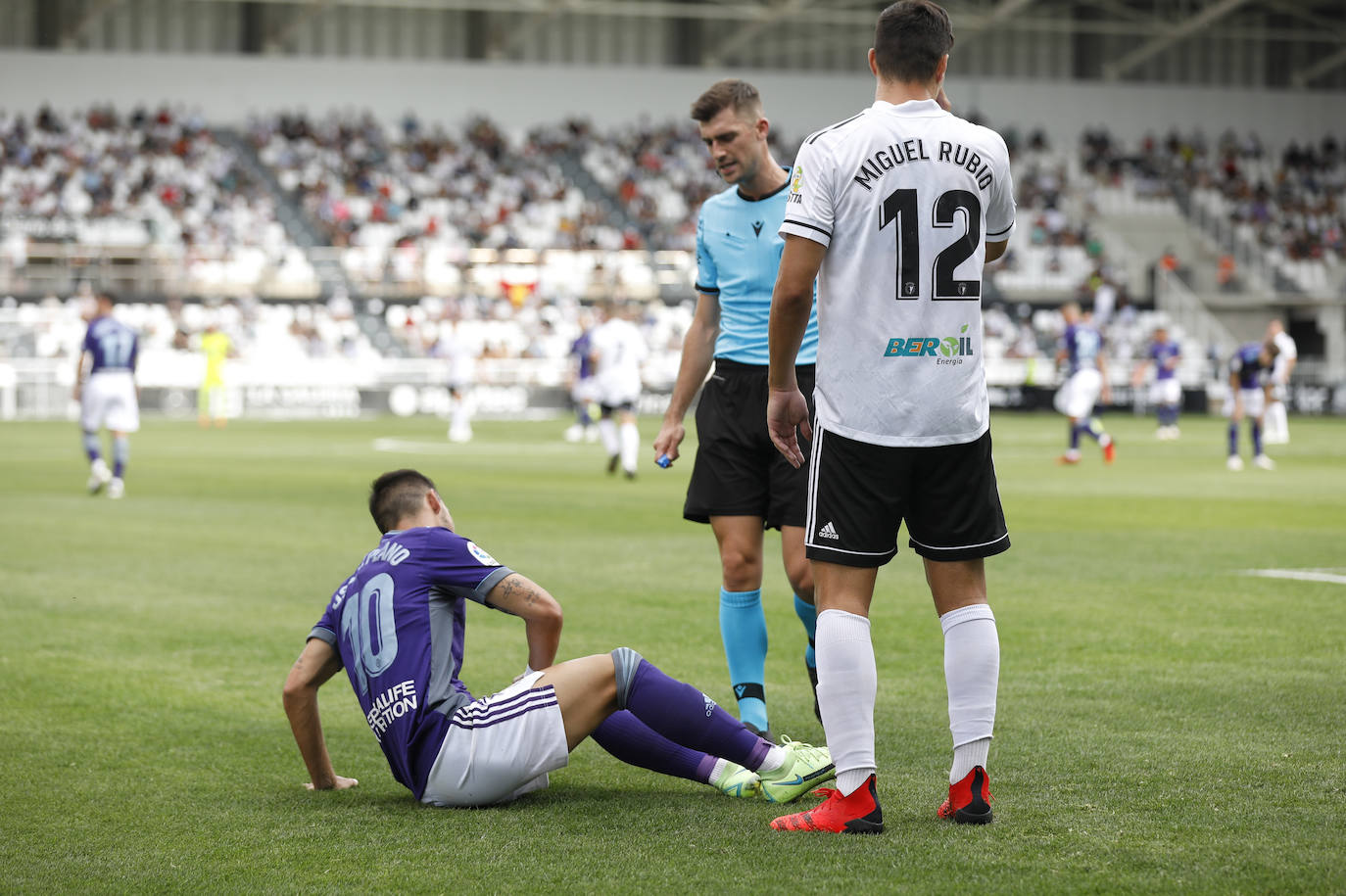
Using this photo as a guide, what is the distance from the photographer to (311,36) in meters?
50.7

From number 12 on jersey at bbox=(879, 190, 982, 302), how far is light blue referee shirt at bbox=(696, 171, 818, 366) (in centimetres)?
146

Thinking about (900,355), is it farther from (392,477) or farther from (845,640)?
(392,477)

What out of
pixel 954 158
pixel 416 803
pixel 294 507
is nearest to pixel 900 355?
pixel 954 158

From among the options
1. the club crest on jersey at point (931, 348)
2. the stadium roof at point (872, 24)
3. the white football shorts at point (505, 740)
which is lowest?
the white football shorts at point (505, 740)

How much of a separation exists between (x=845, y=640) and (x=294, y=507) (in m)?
12.2

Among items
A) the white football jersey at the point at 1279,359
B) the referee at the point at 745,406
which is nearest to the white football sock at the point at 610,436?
the white football jersey at the point at 1279,359

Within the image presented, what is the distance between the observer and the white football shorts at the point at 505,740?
463 cm

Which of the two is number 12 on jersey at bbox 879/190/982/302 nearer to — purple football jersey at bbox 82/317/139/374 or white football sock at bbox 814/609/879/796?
white football sock at bbox 814/609/879/796

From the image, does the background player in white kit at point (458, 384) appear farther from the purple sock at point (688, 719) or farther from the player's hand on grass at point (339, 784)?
the purple sock at point (688, 719)

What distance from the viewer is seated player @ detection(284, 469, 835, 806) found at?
15.2 feet

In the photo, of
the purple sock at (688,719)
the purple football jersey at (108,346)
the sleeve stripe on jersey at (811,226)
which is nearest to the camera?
the sleeve stripe on jersey at (811,226)

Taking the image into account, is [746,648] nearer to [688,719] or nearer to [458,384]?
[688,719]

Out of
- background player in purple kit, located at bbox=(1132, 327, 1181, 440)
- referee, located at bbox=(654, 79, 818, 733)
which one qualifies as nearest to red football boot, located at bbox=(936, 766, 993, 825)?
referee, located at bbox=(654, 79, 818, 733)

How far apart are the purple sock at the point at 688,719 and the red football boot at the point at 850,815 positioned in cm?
48
